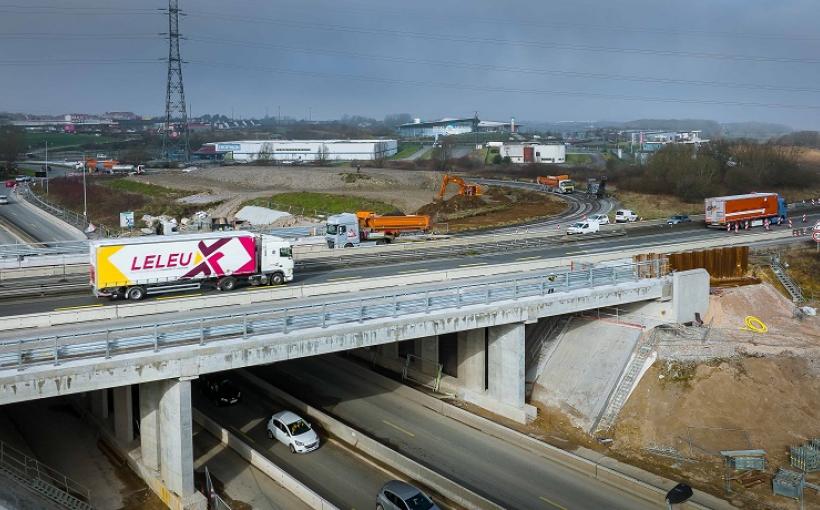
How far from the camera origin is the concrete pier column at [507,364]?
31.2 metres

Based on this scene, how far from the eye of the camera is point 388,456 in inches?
1060

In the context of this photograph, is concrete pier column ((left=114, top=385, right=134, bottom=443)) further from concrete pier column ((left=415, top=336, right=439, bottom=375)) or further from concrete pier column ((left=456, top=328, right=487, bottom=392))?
concrete pier column ((left=456, top=328, right=487, bottom=392))

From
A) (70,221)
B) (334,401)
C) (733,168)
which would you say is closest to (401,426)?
(334,401)

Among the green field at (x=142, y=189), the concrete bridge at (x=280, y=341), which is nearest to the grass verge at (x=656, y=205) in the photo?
the concrete bridge at (x=280, y=341)

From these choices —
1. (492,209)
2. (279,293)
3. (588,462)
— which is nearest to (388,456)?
(588,462)

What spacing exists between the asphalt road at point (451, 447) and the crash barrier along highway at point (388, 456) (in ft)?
3.51

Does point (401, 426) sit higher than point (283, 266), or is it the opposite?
point (283, 266)

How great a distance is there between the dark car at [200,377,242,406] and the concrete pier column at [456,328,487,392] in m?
9.87

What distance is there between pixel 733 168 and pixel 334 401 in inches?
2878

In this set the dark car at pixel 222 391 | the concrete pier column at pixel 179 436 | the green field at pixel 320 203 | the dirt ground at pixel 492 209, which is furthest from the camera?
the green field at pixel 320 203

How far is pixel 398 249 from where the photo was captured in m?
47.9

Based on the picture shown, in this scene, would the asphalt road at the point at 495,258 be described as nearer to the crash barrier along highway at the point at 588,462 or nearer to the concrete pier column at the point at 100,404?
the concrete pier column at the point at 100,404

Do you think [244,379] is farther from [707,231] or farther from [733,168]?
[733,168]

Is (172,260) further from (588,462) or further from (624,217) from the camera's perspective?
(624,217)
